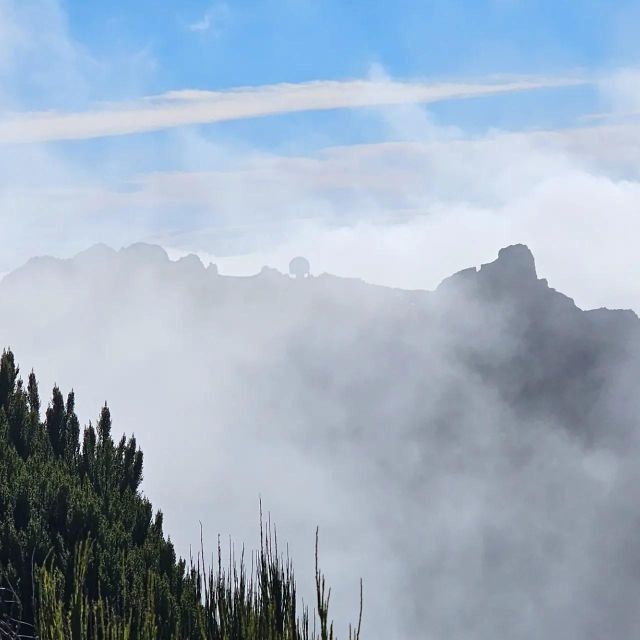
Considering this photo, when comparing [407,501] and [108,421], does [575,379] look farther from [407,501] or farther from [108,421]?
[108,421]

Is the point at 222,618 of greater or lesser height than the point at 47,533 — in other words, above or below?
below

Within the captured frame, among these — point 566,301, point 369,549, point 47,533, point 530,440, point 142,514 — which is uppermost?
point 566,301

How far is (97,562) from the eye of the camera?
11.5 meters

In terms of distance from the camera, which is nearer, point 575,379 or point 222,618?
point 222,618

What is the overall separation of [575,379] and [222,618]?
172861 mm

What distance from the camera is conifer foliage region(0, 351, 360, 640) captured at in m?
7.53

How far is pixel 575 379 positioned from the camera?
17462 centimetres

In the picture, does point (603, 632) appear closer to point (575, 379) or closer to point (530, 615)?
point (530, 615)

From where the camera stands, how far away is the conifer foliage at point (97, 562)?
753 cm

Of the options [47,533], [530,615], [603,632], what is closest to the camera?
[47,533]

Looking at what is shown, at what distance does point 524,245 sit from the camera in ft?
621

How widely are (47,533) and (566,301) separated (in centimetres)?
17263

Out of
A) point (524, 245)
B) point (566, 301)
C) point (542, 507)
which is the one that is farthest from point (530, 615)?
point (524, 245)

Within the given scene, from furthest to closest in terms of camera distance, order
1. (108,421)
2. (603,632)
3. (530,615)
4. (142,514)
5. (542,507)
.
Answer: (542,507), (530,615), (603,632), (108,421), (142,514)
